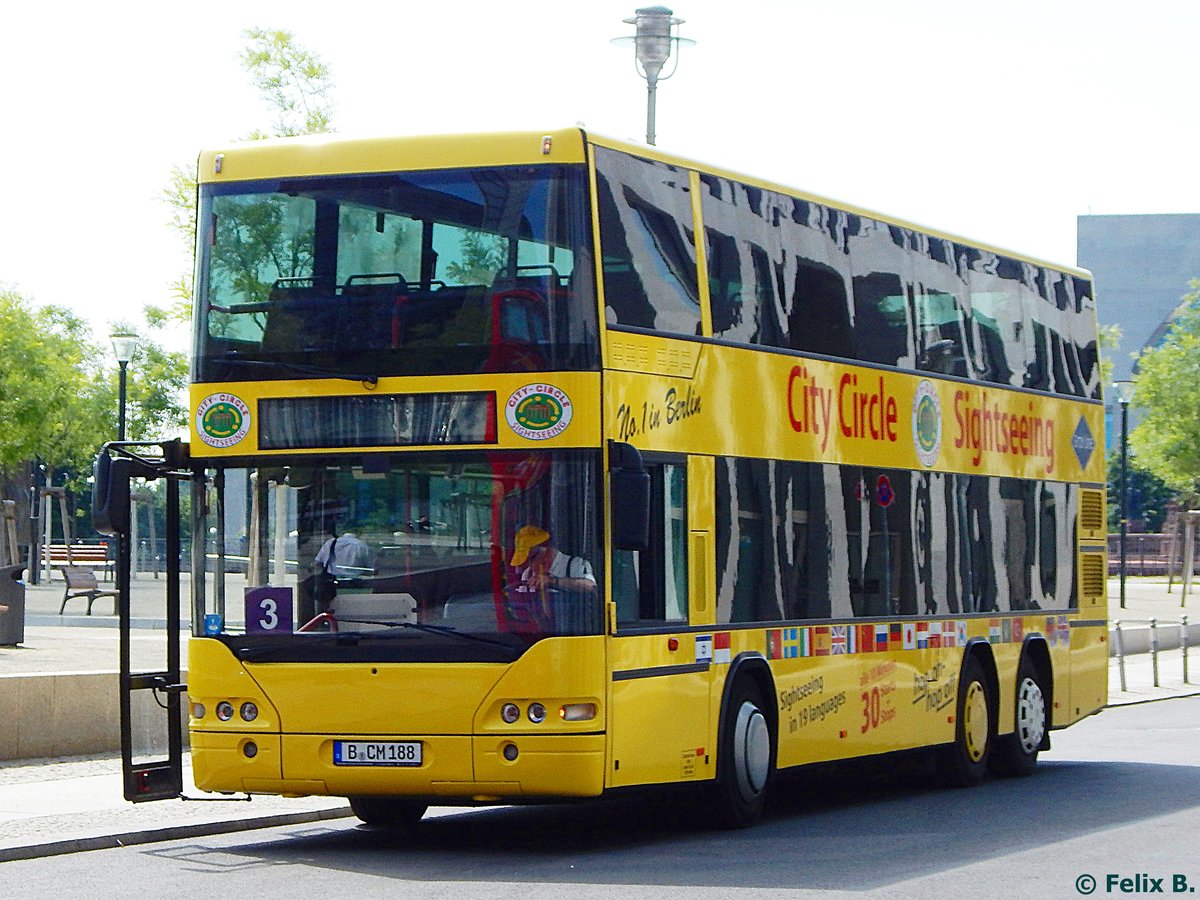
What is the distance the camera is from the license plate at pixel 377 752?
1290 cm

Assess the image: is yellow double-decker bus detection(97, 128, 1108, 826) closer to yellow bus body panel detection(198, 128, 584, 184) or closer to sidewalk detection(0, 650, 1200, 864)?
yellow bus body panel detection(198, 128, 584, 184)

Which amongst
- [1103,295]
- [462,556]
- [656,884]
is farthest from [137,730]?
[1103,295]

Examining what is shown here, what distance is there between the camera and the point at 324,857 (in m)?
13.1

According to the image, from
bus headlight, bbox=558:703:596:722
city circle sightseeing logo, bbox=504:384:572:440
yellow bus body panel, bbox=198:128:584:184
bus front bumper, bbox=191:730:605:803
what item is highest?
yellow bus body panel, bbox=198:128:584:184

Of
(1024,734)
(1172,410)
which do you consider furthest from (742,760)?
(1172,410)

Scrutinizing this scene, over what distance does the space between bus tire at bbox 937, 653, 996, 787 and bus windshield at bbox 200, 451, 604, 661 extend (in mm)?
6657

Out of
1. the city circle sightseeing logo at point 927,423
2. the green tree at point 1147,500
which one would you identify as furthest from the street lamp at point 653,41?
the green tree at point 1147,500

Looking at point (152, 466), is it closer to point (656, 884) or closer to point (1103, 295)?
point (656, 884)

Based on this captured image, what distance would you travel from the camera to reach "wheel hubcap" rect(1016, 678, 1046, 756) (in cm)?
2002

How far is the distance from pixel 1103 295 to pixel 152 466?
13344 cm

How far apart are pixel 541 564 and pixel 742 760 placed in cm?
253

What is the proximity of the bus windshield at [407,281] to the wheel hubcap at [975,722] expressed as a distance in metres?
7.17

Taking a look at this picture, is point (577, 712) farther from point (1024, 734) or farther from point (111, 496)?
point (1024, 734)

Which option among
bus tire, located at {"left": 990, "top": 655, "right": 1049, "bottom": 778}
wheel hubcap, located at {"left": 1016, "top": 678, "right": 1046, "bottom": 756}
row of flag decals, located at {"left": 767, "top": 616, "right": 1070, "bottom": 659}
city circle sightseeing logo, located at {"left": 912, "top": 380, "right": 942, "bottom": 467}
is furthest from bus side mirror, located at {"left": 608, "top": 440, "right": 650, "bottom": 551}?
wheel hubcap, located at {"left": 1016, "top": 678, "right": 1046, "bottom": 756}
